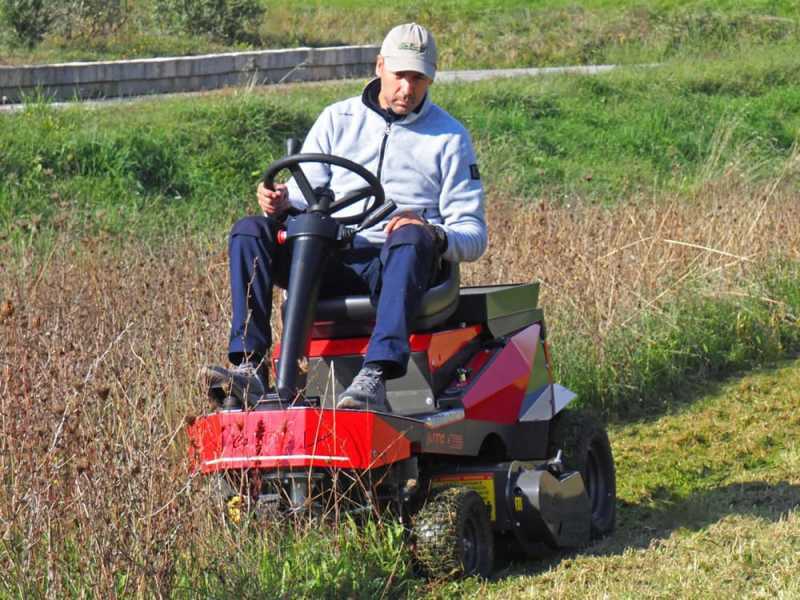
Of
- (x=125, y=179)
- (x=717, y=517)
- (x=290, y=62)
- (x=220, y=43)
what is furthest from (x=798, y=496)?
(x=220, y=43)

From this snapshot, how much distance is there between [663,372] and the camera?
812 centimetres

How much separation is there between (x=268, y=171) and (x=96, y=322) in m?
1.55

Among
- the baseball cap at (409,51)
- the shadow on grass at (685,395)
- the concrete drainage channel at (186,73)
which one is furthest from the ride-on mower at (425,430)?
the concrete drainage channel at (186,73)

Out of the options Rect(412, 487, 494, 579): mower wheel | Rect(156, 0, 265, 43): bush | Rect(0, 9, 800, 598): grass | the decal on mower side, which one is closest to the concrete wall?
Rect(0, 9, 800, 598): grass

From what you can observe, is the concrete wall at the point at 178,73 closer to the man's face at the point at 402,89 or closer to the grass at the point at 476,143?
the grass at the point at 476,143

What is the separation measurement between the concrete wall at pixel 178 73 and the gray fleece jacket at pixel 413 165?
974 centimetres

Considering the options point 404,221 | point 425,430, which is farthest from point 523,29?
point 425,430

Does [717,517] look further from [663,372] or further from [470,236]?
[663,372]

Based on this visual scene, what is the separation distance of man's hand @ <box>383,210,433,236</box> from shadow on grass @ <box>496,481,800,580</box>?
4.01 feet

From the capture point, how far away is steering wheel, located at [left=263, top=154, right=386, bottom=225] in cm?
512

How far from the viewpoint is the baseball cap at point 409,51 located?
540 centimetres

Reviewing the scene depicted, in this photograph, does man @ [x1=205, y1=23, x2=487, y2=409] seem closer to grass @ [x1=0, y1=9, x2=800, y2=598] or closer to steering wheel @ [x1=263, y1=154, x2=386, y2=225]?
steering wheel @ [x1=263, y1=154, x2=386, y2=225]

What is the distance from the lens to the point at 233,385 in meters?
4.74

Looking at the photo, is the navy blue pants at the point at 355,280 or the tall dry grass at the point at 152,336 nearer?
the tall dry grass at the point at 152,336
